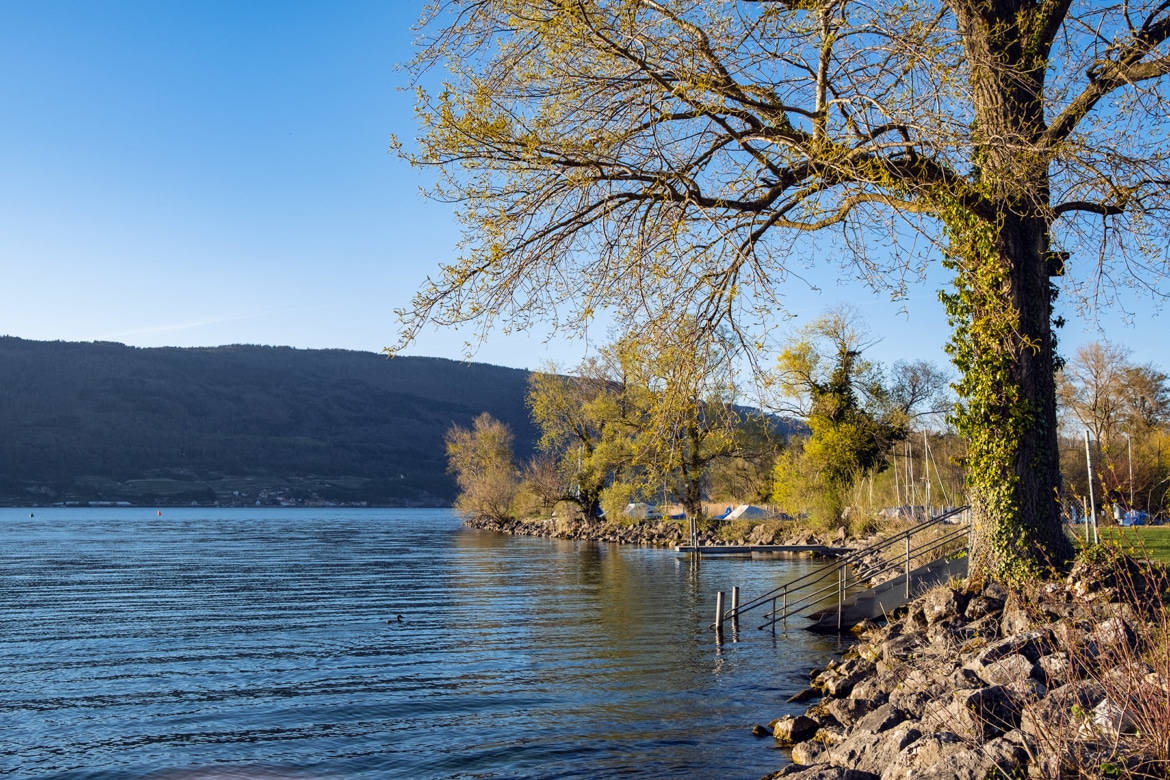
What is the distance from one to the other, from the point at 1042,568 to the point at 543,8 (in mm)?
10503

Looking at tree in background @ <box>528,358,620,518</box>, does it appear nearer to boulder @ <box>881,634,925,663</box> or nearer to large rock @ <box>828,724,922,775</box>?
boulder @ <box>881,634,925,663</box>

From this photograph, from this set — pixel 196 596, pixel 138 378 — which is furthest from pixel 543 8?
pixel 138 378

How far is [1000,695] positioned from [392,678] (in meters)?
11.1

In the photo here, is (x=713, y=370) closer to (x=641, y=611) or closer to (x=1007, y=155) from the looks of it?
(x=1007, y=155)

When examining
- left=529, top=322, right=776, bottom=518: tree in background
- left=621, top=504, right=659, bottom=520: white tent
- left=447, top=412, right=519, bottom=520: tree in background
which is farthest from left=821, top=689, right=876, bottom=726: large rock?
left=447, top=412, right=519, bottom=520: tree in background

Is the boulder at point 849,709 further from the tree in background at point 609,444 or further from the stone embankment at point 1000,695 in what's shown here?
the tree in background at point 609,444

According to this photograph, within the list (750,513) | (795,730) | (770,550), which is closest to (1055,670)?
(795,730)

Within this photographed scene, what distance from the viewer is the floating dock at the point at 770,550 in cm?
3731

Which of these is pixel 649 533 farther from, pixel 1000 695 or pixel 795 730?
pixel 1000 695

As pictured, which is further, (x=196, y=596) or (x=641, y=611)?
(x=196, y=596)

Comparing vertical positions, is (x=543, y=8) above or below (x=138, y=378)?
below

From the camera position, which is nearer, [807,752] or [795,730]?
[807,752]

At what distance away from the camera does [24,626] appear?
23859 mm

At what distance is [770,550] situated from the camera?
140ft
